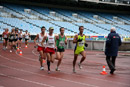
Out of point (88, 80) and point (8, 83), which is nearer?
point (8, 83)

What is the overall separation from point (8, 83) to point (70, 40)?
22878 mm

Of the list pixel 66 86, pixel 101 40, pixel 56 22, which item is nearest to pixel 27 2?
pixel 56 22

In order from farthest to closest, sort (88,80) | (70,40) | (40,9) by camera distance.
Result: (40,9) → (70,40) → (88,80)

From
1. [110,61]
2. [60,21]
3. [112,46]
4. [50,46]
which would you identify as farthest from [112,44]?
[60,21]

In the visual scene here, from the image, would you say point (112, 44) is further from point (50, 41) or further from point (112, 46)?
point (50, 41)

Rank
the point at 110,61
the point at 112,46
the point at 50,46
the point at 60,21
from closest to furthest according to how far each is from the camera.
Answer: the point at 112,46 → the point at 110,61 → the point at 50,46 → the point at 60,21

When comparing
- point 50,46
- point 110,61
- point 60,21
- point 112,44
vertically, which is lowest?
point 60,21

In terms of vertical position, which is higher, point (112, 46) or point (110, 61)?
point (112, 46)

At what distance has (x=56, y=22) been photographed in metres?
50.0

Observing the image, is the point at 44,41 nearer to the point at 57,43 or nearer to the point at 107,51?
the point at 57,43

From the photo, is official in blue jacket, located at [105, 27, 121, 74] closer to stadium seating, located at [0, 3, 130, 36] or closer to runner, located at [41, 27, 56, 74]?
runner, located at [41, 27, 56, 74]

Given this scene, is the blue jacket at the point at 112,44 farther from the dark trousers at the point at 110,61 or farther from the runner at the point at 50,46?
the runner at the point at 50,46

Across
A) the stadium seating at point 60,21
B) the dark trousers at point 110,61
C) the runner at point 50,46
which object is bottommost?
the stadium seating at point 60,21

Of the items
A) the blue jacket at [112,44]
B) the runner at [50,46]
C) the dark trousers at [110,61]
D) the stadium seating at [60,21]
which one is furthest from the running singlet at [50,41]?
the stadium seating at [60,21]
